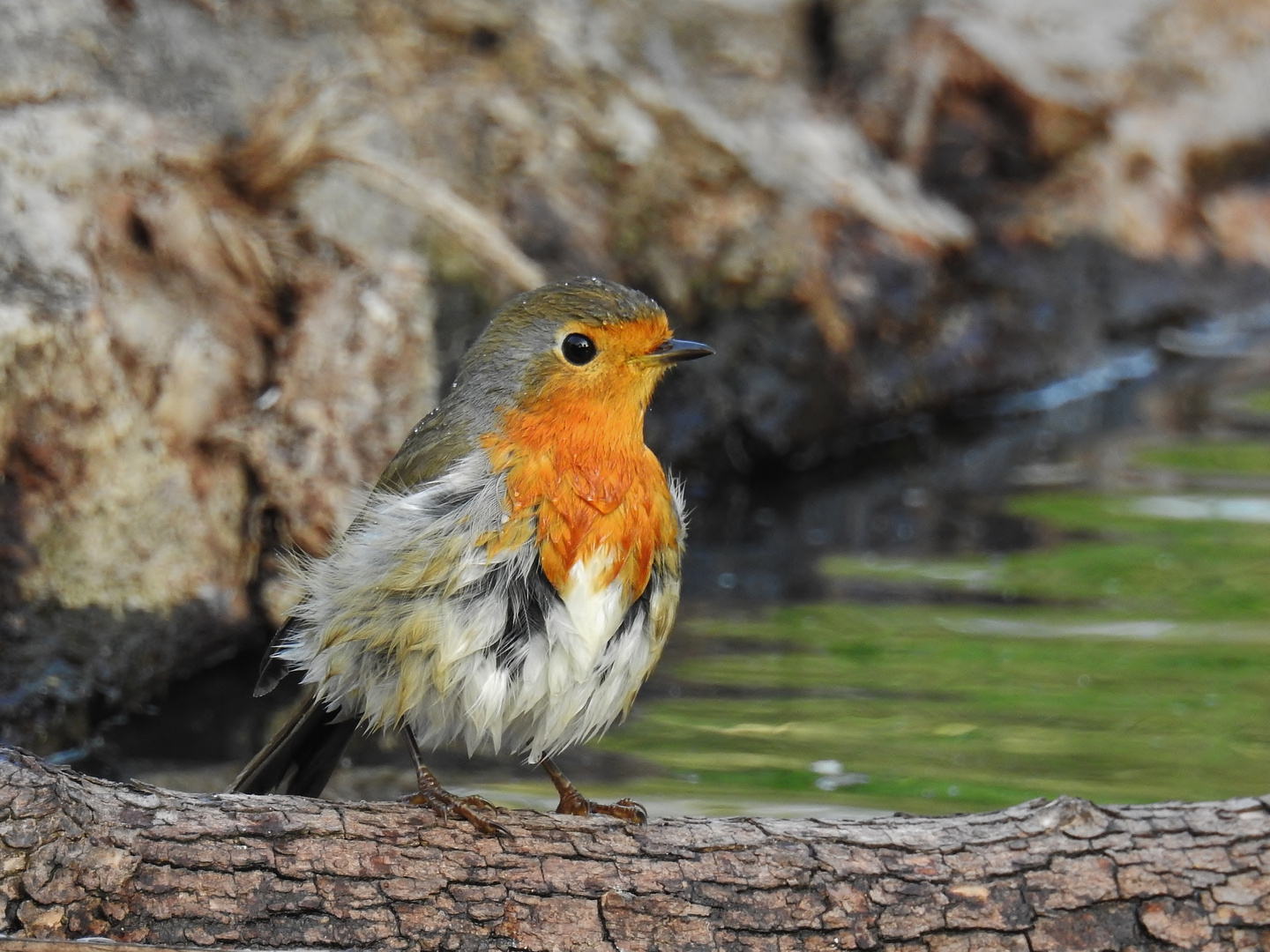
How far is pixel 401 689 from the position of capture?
3135 millimetres

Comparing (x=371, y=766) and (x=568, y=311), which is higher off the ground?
(x=568, y=311)

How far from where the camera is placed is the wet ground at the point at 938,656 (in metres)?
4.52

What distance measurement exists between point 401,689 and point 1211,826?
5.01 feet

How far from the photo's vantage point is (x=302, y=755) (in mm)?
3561

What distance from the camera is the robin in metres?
3.11

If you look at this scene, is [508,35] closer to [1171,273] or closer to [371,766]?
[371,766]

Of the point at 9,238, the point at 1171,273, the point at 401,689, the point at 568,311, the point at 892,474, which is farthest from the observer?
the point at 1171,273

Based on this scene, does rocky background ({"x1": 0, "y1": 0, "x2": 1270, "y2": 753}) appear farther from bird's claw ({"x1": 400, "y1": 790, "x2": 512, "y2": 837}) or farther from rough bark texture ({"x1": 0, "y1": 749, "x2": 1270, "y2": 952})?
rough bark texture ({"x1": 0, "y1": 749, "x2": 1270, "y2": 952})

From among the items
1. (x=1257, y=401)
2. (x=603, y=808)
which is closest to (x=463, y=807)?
(x=603, y=808)

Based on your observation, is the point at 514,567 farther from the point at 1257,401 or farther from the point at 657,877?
the point at 1257,401

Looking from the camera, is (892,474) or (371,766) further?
(892,474)

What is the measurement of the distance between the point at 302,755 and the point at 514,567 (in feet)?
2.60

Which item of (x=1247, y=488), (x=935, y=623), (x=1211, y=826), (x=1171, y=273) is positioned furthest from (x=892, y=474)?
(x=1211, y=826)

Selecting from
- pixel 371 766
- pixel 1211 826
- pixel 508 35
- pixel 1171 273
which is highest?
pixel 1171 273
